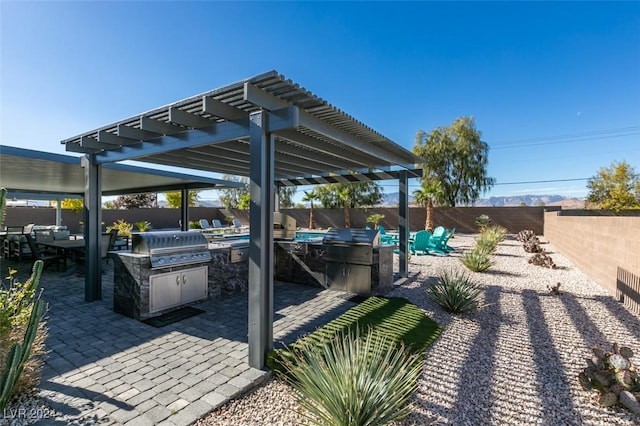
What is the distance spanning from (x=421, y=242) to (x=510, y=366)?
29.9 ft

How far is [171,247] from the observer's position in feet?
16.4

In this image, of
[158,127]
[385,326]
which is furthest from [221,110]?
[385,326]

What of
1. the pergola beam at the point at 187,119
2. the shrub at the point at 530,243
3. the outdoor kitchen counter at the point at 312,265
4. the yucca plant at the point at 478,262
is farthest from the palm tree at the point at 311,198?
the pergola beam at the point at 187,119

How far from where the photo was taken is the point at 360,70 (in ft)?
40.9

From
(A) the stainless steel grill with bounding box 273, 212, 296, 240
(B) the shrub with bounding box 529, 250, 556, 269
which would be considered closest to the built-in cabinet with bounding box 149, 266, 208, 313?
(A) the stainless steel grill with bounding box 273, 212, 296, 240

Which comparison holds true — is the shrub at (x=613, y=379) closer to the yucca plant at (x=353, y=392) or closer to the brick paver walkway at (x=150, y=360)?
the yucca plant at (x=353, y=392)

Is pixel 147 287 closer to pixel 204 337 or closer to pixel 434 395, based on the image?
pixel 204 337

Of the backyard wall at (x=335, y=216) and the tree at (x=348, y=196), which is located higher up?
the tree at (x=348, y=196)

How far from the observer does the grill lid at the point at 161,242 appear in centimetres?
478

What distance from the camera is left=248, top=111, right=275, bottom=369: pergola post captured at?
3.29m

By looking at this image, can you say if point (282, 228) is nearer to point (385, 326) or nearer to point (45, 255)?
point (385, 326)

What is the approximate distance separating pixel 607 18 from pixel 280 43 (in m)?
10.9

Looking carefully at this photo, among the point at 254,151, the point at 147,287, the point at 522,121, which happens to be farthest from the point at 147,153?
the point at 522,121

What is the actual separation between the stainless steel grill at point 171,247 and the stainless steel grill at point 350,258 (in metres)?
2.66
